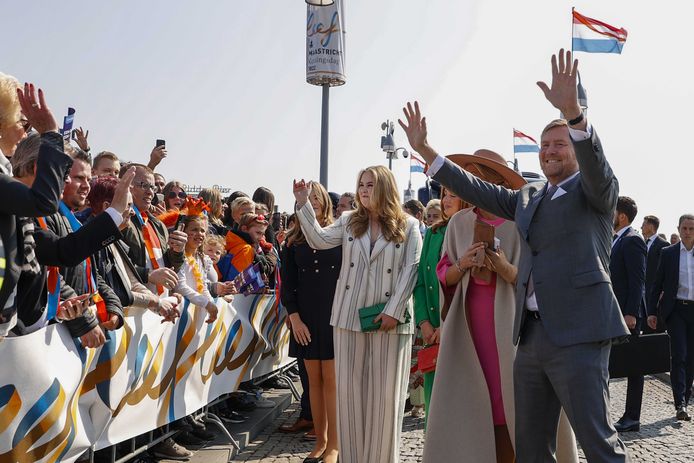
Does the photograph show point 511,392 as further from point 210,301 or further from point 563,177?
point 210,301

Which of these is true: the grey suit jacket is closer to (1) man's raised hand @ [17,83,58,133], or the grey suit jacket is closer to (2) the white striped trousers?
(2) the white striped trousers

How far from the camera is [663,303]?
909cm

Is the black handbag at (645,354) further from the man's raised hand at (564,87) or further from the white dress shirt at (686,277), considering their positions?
the white dress shirt at (686,277)

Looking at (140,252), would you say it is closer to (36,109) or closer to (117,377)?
(117,377)

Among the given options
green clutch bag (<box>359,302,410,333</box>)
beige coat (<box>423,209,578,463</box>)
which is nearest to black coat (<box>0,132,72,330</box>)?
beige coat (<box>423,209,578,463</box>)

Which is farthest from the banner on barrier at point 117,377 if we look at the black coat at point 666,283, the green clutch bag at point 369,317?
the black coat at point 666,283

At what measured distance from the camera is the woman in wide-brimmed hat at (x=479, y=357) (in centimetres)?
438

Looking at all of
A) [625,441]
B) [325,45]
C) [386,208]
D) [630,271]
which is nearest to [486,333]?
[386,208]

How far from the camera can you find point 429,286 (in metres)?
5.25

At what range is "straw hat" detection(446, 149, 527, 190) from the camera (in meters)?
4.68

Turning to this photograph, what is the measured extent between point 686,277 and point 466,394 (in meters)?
5.68

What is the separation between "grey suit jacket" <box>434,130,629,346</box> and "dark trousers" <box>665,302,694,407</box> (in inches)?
202

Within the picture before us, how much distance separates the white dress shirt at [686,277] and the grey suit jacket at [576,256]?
5.82 m

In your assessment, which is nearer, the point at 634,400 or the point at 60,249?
the point at 60,249
